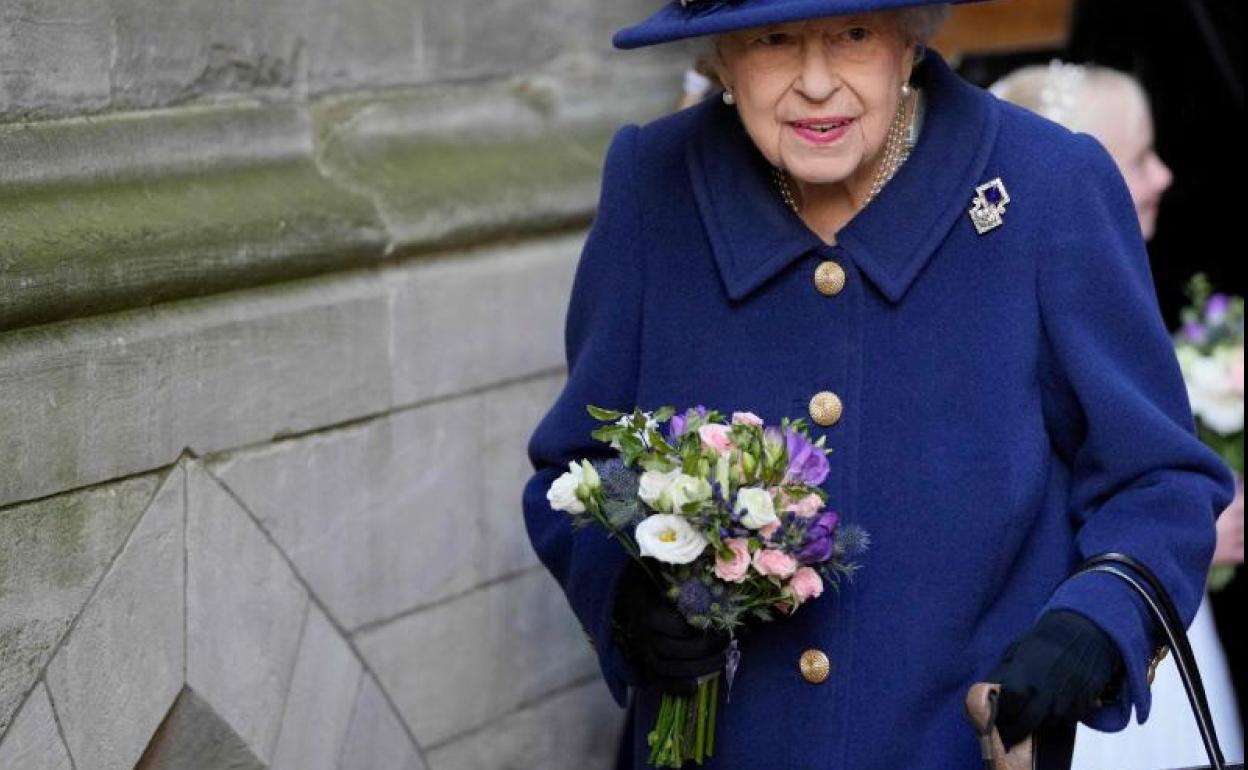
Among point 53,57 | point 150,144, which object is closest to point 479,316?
point 150,144

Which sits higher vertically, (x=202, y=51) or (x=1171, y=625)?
(x=202, y=51)

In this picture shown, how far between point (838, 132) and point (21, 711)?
1385 millimetres

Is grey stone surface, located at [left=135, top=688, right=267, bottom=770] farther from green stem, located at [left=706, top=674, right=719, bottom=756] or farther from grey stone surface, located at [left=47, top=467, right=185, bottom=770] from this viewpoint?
green stem, located at [left=706, top=674, right=719, bottom=756]

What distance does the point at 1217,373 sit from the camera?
5.06 meters

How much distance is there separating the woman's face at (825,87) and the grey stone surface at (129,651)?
3.60 feet

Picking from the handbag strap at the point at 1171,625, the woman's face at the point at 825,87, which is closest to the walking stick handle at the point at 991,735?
the handbag strap at the point at 1171,625

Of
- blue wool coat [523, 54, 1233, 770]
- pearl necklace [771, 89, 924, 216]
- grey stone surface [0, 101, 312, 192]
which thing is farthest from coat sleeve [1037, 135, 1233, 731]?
grey stone surface [0, 101, 312, 192]

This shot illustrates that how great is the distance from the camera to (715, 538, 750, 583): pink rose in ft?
10.00

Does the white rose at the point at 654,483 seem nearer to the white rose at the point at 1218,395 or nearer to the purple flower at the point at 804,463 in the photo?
the purple flower at the point at 804,463

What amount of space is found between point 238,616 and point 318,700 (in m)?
0.31

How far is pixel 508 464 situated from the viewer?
457 centimetres

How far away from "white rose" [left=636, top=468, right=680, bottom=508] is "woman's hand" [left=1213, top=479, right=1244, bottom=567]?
231cm

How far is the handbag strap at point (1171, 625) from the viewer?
314 centimetres

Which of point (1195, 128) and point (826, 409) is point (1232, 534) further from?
point (826, 409)
